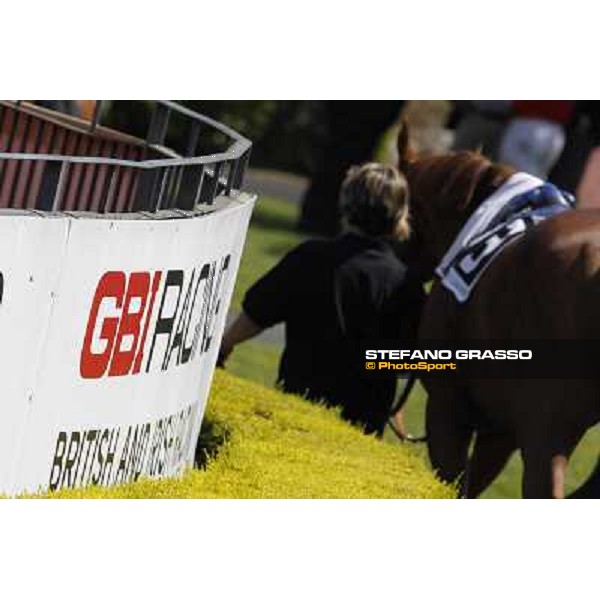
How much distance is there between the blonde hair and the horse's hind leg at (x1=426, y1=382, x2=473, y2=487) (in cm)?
93

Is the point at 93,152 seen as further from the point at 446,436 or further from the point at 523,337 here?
the point at 523,337

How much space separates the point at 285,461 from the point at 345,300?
53.1 inches

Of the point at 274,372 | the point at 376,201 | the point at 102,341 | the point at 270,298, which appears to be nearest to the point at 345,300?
the point at 270,298

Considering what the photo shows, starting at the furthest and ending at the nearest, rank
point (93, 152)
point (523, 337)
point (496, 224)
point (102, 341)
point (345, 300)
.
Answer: point (93, 152)
point (496, 224)
point (345, 300)
point (523, 337)
point (102, 341)

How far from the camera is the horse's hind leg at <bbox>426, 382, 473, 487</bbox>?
11430 millimetres

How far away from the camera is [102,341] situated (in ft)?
28.0

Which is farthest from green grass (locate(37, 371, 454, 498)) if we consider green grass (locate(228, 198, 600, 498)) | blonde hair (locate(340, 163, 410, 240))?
blonde hair (locate(340, 163, 410, 240))

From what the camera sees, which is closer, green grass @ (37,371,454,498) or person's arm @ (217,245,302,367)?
green grass @ (37,371,454,498)

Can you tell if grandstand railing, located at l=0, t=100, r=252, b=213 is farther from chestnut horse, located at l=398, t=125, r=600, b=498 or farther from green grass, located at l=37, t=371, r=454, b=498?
chestnut horse, located at l=398, t=125, r=600, b=498

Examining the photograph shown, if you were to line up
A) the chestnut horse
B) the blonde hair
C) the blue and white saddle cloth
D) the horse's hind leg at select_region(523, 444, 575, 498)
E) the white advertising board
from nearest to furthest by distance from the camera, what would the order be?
the white advertising board < the chestnut horse < the horse's hind leg at select_region(523, 444, 575, 498) < the blonde hair < the blue and white saddle cloth

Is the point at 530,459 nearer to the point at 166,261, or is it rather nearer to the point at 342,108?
the point at 166,261

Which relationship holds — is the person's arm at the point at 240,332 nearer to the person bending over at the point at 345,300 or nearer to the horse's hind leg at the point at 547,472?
the person bending over at the point at 345,300

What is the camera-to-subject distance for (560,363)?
10727mm

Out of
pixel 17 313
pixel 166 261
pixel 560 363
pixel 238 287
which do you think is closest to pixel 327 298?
pixel 238 287
